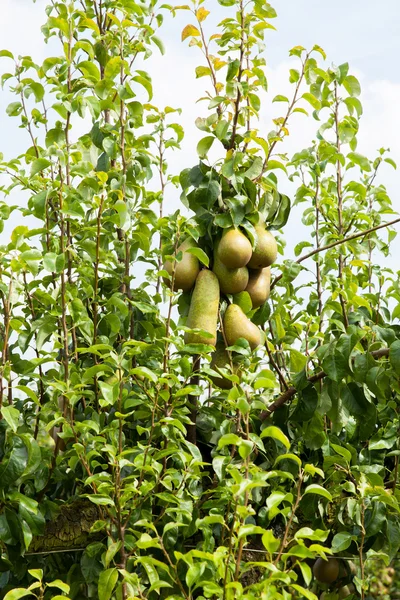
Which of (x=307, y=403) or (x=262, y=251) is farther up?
(x=262, y=251)

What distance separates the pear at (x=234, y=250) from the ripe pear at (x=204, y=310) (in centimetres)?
8

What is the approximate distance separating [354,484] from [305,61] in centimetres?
147

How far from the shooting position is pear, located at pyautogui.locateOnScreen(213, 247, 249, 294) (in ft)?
8.58

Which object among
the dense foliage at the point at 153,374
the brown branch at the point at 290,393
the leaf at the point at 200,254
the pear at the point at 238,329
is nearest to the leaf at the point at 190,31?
the dense foliage at the point at 153,374

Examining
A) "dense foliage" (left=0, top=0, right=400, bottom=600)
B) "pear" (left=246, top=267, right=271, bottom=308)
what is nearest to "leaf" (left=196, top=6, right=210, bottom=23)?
"dense foliage" (left=0, top=0, right=400, bottom=600)

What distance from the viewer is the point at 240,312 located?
2.63 metres

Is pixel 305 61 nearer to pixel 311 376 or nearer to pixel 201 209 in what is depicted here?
pixel 201 209

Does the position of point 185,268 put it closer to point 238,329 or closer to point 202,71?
point 238,329

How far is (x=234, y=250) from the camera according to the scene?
8.34 ft

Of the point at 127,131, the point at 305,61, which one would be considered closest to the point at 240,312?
the point at 127,131

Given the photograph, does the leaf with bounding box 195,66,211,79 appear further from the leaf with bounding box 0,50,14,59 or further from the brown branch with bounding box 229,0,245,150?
the leaf with bounding box 0,50,14,59

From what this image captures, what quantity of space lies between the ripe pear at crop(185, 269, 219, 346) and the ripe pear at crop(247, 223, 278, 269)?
157 millimetres

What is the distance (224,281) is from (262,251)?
0.16 metres

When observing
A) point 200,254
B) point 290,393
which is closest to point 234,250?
point 200,254
